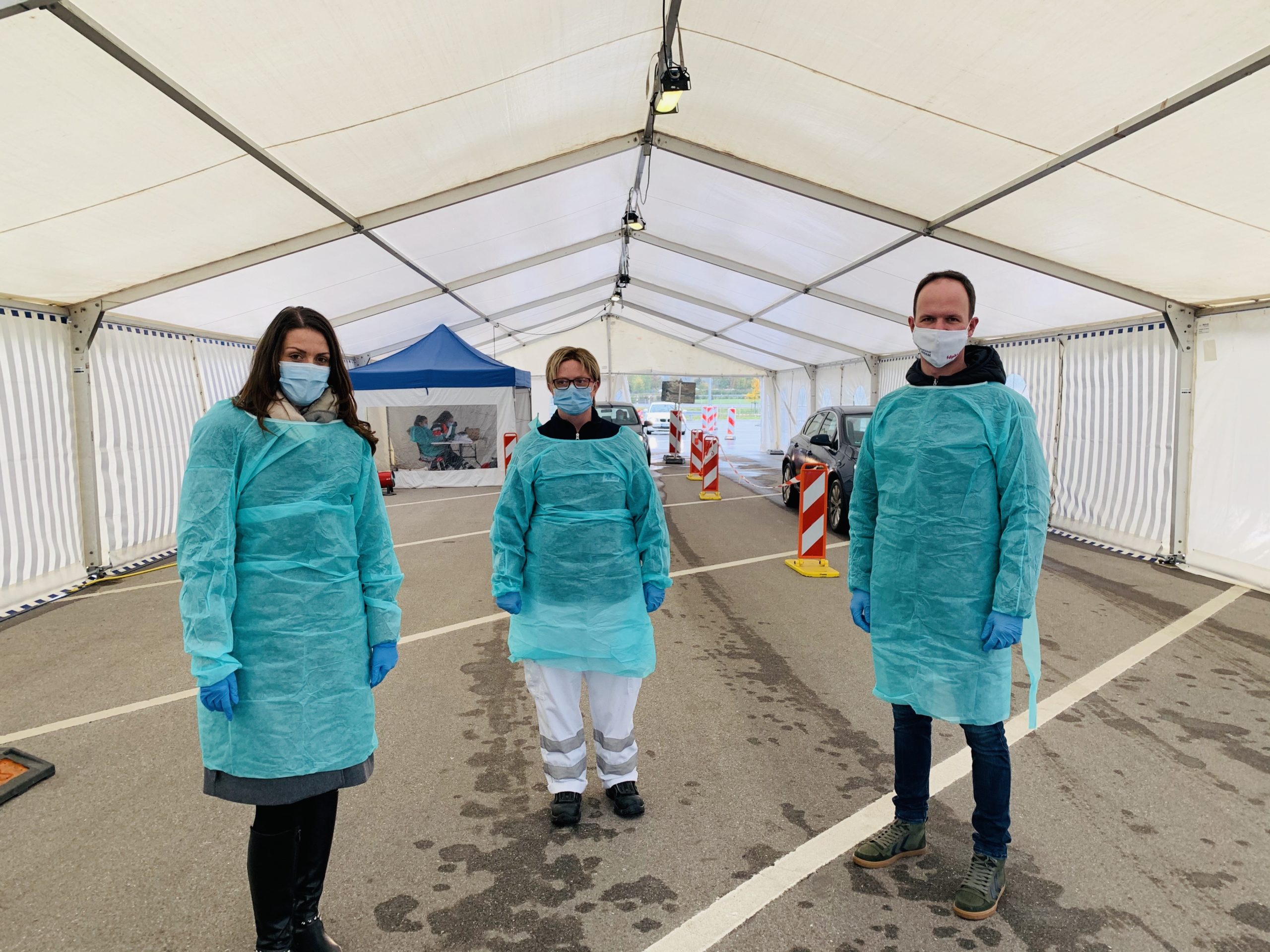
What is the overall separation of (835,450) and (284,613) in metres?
9.30

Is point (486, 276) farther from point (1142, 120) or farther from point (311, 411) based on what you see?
point (311, 411)

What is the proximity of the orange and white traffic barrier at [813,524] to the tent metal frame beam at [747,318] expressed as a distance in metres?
9.54

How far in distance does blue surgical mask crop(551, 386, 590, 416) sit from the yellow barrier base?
5.19 meters

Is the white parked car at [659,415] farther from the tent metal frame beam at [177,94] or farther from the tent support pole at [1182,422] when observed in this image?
the tent metal frame beam at [177,94]

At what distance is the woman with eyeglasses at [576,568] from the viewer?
2.99 meters

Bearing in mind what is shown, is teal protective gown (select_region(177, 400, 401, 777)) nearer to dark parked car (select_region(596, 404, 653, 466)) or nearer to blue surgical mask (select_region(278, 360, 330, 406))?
Result: blue surgical mask (select_region(278, 360, 330, 406))

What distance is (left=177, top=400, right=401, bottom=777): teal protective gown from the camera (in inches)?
76.2

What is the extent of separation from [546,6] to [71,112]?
296cm

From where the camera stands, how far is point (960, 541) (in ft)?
8.40

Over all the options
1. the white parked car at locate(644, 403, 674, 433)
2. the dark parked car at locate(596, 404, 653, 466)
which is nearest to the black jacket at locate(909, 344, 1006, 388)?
the dark parked car at locate(596, 404, 653, 466)

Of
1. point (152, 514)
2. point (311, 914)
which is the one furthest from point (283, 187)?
point (311, 914)

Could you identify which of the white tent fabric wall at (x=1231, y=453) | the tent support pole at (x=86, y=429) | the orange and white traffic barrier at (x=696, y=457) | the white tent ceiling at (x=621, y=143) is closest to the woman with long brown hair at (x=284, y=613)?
the white tent ceiling at (x=621, y=143)

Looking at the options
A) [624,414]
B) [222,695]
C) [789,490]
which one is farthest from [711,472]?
[222,695]

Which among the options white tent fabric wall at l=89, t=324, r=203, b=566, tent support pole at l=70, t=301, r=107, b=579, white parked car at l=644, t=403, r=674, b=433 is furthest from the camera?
white parked car at l=644, t=403, r=674, b=433
